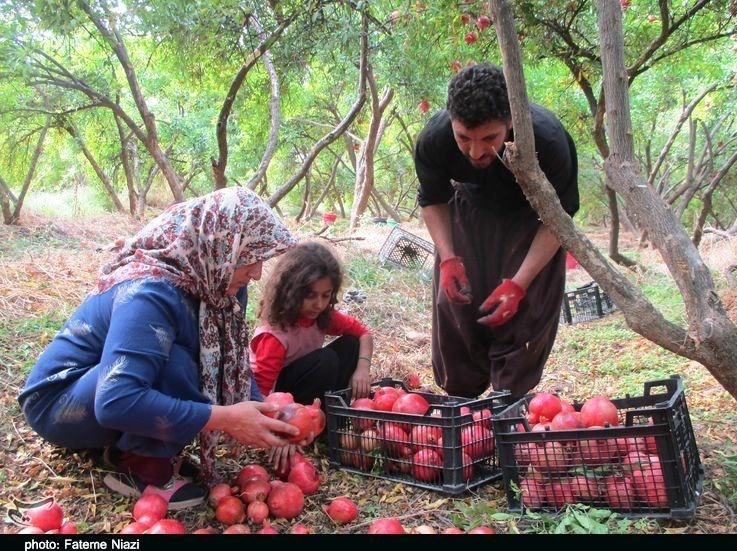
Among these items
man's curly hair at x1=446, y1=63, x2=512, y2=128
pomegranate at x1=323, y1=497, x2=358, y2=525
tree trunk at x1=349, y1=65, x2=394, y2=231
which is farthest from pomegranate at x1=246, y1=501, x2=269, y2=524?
tree trunk at x1=349, y1=65, x2=394, y2=231

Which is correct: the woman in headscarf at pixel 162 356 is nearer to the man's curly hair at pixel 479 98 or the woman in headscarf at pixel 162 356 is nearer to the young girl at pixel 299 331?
the young girl at pixel 299 331

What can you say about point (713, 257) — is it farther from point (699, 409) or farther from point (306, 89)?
point (306, 89)

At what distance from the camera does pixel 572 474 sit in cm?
216

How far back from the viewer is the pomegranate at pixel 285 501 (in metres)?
2.23

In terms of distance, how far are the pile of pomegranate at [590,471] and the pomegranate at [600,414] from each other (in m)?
0.08

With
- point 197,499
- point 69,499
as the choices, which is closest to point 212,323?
point 197,499

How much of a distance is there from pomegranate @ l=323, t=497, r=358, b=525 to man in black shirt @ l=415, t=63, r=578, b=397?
109cm

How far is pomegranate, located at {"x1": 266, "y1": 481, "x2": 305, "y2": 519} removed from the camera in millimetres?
2230

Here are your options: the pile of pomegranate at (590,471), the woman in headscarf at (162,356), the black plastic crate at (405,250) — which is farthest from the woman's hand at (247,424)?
the black plastic crate at (405,250)

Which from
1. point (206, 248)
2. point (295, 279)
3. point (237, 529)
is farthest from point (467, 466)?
point (206, 248)

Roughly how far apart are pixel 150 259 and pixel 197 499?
95cm

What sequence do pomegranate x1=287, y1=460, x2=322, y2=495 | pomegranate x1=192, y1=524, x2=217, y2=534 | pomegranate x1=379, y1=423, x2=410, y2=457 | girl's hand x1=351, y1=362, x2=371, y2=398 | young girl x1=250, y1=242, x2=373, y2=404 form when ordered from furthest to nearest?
girl's hand x1=351, y1=362, x2=371, y2=398
young girl x1=250, y1=242, x2=373, y2=404
pomegranate x1=379, y1=423, x2=410, y2=457
pomegranate x1=287, y1=460, x2=322, y2=495
pomegranate x1=192, y1=524, x2=217, y2=534

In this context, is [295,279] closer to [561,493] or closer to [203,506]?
[203,506]

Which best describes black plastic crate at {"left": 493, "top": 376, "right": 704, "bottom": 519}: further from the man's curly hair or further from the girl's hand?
the man's curly hair
